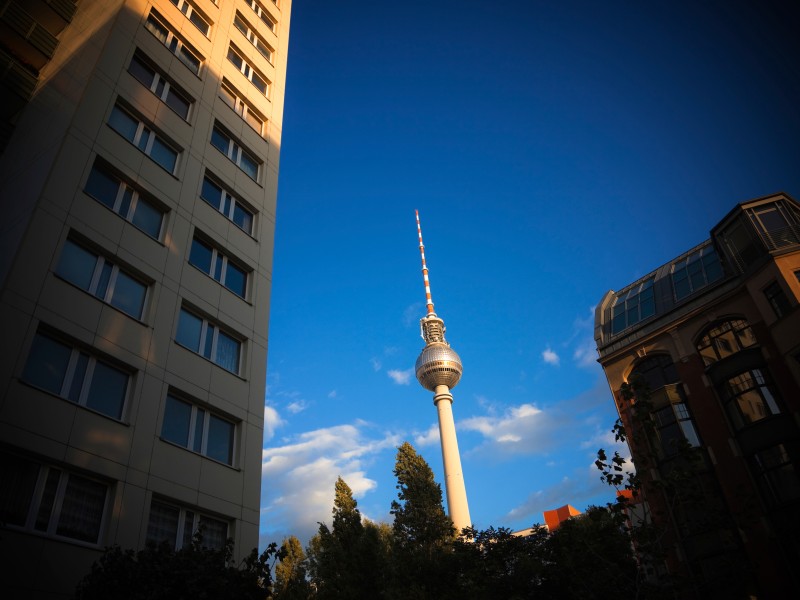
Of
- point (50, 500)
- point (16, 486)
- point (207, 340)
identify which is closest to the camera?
point (16, 486)

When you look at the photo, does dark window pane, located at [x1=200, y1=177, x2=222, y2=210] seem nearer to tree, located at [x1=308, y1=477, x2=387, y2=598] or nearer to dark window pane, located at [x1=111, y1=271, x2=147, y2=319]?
dark window pane, located at [x1=111, y1=271, x2=147, y2=319]

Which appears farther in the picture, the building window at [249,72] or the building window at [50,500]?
the building window at [249,72]

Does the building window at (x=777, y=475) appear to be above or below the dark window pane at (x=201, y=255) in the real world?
below

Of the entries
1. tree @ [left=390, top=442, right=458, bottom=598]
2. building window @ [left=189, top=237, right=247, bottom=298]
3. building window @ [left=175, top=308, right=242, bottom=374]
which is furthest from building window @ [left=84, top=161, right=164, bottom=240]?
tree @ [left=390, top=442, right=458, bottom=598]

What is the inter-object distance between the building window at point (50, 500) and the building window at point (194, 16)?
21602mm

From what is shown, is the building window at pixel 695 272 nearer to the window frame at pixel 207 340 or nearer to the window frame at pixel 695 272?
the window frame at pixel 695 272

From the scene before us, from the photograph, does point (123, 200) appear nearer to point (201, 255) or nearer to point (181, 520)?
point (201, 255)

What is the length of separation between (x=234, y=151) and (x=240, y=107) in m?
3.17

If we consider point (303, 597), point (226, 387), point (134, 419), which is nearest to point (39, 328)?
point (134, 419)

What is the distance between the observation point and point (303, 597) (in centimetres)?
3400

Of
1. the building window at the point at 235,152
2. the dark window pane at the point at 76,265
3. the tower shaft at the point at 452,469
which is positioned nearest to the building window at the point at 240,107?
the building window at the point at 235,152

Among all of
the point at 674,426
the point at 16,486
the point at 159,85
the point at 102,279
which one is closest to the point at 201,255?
the point at 102,279

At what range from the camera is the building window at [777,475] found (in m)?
25.0

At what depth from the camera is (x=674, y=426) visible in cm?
3030
